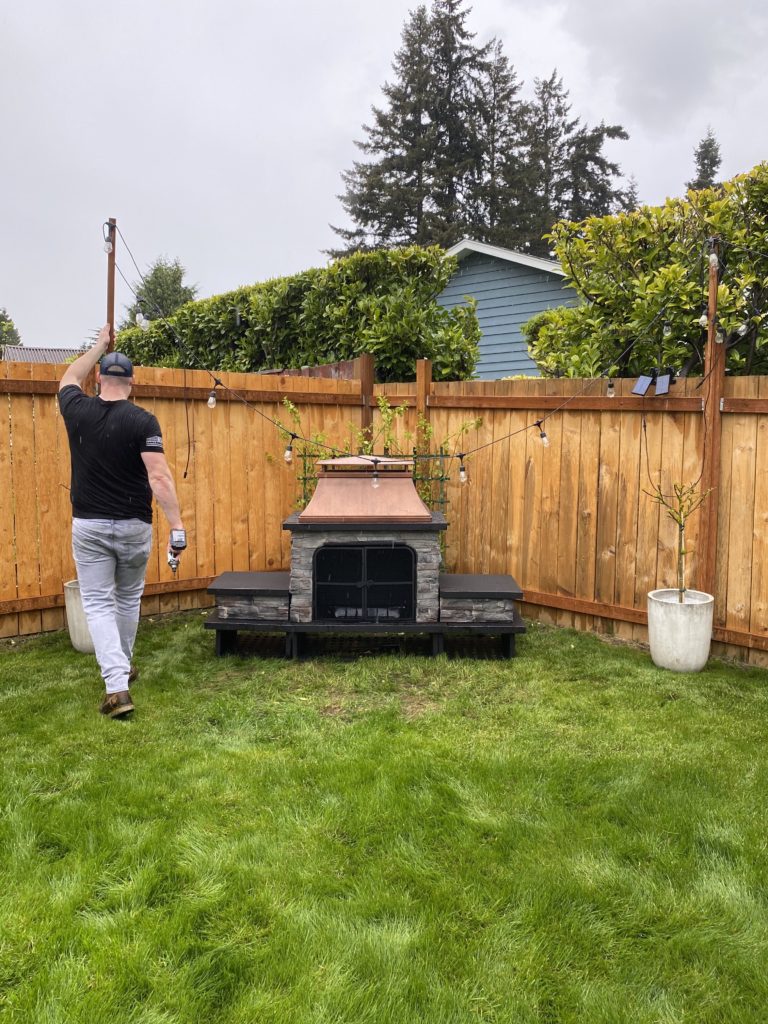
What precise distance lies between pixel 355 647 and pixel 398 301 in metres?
3.04

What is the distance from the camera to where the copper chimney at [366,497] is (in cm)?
417

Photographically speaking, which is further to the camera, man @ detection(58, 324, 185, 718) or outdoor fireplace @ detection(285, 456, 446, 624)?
outdoor fireplace @ detection(285, 456, 446, 624)

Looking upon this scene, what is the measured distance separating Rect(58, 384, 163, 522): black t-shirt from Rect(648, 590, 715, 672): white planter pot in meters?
2.77

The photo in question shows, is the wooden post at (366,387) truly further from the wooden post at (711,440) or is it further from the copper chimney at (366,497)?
the wooden post at (711,440)

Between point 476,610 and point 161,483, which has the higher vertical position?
point 161,483

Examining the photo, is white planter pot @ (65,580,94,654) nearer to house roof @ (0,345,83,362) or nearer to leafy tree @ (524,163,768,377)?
leafy tree @ (524,163,768,377)

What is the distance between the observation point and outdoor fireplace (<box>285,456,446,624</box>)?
415 cm

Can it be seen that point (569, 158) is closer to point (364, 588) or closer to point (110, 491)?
point (364, 588)

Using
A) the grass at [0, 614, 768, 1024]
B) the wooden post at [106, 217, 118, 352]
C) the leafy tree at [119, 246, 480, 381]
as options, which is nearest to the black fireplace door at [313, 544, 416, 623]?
the grass at [0, 614, 768, 1024]

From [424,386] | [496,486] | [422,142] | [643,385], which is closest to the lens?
[643,385]

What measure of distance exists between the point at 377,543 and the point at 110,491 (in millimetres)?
1494

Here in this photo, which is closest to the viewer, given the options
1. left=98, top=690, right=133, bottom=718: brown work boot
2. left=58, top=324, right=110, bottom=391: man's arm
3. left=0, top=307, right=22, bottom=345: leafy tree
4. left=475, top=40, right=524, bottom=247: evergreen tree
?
left=98, top=690, right=133, bottom=718: brown work boot

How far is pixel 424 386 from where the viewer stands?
541 cm

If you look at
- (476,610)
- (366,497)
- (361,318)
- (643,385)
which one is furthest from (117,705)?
(361,318)
